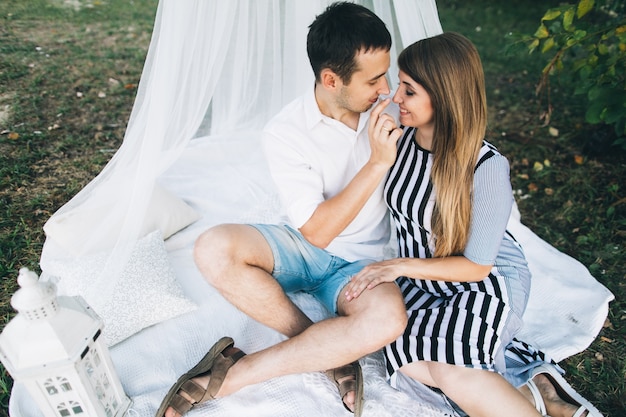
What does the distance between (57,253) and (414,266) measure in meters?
1.70

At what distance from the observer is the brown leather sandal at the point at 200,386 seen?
190 cm

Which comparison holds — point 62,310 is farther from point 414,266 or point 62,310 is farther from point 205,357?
point 414,266

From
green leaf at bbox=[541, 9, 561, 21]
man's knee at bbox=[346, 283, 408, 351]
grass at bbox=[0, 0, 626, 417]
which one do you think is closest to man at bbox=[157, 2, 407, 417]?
man's knee at bbox=[346, 283, 408, 351]

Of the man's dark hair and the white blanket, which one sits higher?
the man's dark hair

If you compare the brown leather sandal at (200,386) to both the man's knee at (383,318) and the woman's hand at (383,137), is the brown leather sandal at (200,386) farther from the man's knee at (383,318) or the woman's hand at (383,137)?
the woman's hand at (383,137)

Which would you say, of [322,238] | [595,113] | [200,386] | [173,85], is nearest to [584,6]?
[595,113]

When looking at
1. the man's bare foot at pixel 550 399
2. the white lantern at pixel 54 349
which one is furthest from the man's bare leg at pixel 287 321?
the man's bare foot at pixel 550 399

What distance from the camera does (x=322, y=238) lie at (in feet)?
6.61

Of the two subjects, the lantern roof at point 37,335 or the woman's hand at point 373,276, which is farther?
the woman's hand at point 373,276

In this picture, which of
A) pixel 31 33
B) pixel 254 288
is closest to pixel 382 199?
pixel 254 288

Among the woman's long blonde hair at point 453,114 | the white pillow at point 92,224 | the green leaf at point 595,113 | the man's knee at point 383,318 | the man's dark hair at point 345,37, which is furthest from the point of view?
the green leaf at point 595,113

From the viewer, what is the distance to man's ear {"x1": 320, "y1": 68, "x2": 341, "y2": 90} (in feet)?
6.73

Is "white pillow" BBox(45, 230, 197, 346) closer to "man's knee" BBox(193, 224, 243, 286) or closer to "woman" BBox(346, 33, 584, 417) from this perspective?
"man's knee" BBox(193, 224, 243, 286)

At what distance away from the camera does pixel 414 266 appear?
6.41 feet
